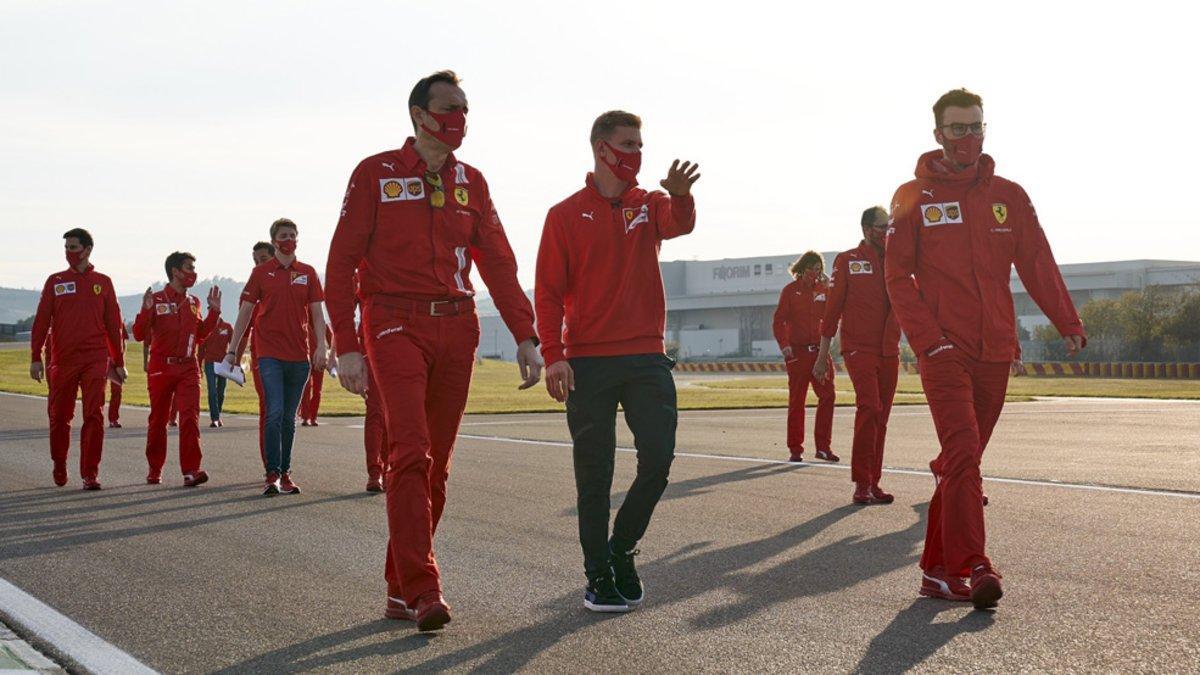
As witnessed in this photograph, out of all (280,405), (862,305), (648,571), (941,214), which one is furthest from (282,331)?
(941,214)

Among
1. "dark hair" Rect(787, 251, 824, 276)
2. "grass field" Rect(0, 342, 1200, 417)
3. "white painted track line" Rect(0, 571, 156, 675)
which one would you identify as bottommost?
"grass field" Rect(0, 342, 1200, 417)

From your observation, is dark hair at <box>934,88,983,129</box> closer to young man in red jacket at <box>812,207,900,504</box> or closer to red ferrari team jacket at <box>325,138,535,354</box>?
red ferrari team jacket at <box>325,138,535,354</box>

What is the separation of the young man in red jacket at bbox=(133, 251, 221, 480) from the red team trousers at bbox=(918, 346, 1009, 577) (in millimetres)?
7120

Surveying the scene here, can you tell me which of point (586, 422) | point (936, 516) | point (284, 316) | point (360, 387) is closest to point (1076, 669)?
point (936, 516)

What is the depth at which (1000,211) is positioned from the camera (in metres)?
6.30

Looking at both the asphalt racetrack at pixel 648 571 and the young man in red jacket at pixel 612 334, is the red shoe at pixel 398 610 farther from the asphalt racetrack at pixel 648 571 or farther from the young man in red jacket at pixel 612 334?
the young man in red jacket at pixel 612 334

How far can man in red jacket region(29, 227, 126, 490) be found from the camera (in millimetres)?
11117

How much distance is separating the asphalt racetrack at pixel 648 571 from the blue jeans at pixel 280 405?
0.35 metres

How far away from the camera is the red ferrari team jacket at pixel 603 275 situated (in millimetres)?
5875

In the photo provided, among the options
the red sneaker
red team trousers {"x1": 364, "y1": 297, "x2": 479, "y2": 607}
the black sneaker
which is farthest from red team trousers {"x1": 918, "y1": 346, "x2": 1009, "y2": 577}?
the red sneaker

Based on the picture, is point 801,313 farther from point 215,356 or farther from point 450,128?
point 215,356

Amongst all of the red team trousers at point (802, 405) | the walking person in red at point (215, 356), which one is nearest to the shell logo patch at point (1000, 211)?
the red team trousers at point (802, 405)

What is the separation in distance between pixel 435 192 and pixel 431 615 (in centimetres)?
178

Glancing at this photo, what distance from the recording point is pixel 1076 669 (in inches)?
178
